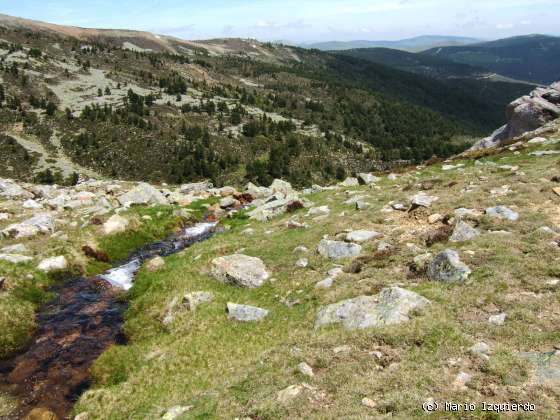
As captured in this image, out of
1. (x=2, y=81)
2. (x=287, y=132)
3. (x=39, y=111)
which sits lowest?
(x=287, y=132)

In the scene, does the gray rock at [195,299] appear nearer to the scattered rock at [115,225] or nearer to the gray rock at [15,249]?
the gray rock at [15,249]

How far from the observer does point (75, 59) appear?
7559 inches

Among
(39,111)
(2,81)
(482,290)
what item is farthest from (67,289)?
(2,81)

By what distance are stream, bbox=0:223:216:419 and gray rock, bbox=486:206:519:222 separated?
18.7 m

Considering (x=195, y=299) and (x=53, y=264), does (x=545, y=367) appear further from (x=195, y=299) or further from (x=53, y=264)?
(x=53, y=264)

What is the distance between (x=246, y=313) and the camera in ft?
57.5

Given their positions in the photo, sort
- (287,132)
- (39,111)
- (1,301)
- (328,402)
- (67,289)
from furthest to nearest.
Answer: (287,132) → (39,111) → (67,289) → (1,301) → (328,402)

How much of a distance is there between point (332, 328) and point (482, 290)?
5.24 m

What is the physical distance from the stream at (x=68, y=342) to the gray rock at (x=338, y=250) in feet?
34.8

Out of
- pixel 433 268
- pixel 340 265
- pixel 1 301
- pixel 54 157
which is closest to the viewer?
pixel 433 268

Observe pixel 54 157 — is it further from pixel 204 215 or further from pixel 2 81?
pixel 204 215

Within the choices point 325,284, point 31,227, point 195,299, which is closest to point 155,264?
point 195,299

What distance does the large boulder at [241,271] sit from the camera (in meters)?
20.4

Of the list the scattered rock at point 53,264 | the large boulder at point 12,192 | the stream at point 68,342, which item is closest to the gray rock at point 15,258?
the scattered rock at point 53,264
